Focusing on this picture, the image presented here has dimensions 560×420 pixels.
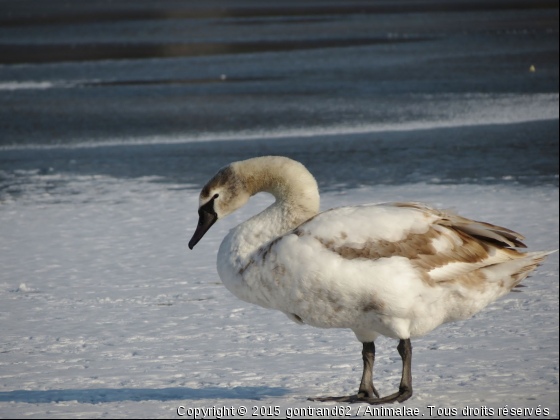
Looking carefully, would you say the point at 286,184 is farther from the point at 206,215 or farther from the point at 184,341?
the point at 184,341

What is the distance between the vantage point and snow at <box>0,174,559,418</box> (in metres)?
3.71

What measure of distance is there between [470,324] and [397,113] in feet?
23.5

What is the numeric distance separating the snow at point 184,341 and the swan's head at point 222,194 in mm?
723

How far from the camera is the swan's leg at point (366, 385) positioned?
3.70 meters

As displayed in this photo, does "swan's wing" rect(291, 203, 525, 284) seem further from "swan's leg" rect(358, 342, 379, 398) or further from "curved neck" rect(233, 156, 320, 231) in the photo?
"swan's leg" rect(358, 342, 379, 398)

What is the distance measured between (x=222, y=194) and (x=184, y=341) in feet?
2.92

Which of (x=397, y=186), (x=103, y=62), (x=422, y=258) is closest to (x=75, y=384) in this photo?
(x=422, y=258)

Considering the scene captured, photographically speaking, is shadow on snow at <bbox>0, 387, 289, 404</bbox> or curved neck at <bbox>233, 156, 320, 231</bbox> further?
curved neck at <bbox>233, 156, 320, 231</bbox>

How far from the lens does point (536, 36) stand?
63.2 ft

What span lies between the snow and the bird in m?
0.35

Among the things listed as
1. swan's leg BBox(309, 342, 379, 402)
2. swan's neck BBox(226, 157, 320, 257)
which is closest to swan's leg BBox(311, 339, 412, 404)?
swan's leg BBox(309, 342, 379, 402)

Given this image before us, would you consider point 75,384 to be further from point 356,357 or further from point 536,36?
point 536,36

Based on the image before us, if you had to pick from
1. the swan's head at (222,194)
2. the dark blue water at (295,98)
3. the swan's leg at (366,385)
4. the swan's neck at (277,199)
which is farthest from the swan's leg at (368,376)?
the dark blue water at (295,98)

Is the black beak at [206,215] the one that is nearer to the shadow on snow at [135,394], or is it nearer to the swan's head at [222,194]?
the swan's head at [222,194]
